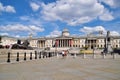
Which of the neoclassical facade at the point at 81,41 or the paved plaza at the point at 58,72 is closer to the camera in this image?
the paved plaza at the point at 58,72

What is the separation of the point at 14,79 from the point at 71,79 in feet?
9.23

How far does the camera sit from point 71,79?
977cm

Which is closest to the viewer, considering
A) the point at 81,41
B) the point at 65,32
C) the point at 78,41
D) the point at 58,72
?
the point at 58,72

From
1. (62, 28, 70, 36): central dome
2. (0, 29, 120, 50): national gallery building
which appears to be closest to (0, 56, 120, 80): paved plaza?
(0, 29, 120, 50): national gallery building

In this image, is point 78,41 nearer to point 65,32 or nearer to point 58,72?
point 65,32

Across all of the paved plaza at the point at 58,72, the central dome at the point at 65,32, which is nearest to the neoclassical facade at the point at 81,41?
the central dome at the point at 65,32

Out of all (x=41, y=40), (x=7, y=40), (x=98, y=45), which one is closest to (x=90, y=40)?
(x=98, y=45)

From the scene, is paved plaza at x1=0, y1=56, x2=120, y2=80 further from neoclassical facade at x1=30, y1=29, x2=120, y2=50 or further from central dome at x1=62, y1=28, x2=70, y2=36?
central dome at x1=62, y1=28, x2=70, y2=36

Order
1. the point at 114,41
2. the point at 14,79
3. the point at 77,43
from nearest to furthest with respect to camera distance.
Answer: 1. the point at 14,79
2. the point at 114,41
3. the point at 77,43

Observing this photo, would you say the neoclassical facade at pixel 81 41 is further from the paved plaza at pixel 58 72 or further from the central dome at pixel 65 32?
the paved plaza at pixel 58 72

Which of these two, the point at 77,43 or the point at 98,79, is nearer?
the point at 98,79

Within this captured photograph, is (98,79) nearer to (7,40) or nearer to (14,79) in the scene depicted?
(14,79)

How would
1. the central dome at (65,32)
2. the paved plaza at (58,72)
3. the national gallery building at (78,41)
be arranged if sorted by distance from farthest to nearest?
the central dome at (65,32) < the national gallery building at (78,41) < the paved plaza at (58,72)

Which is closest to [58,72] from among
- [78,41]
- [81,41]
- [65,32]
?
[81,41]
